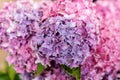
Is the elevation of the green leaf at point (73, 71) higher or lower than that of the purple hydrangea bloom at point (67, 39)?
lower

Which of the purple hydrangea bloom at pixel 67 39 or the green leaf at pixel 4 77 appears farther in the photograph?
the green leaf at pixel 4 77

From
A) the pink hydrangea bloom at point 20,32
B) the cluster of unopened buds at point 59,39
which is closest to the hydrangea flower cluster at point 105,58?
the cluster of unopened buds at point 59,39

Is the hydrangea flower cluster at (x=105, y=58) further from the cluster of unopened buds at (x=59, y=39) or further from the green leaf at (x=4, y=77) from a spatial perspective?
the green leaf at (x=4, y=77)

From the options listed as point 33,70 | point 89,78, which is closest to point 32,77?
point 33,70

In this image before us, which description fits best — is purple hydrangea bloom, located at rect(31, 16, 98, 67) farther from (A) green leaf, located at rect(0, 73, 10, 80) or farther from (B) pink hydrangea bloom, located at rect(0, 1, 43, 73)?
(A) green leaf, located at rect(0, 73, 10, 80)

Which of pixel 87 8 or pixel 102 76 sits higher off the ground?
pixel 87 8

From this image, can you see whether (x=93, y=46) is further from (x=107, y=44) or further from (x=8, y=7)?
(x=8, y=7)

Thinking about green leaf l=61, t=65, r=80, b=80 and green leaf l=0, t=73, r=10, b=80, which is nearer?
green leaf l=61, t=65, r=80, b=80

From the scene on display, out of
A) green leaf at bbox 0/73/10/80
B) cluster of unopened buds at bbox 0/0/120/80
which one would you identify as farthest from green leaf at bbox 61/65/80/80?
green leaf at bbox 0/73/10/80

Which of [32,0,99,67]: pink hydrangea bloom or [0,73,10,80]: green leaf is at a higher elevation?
[32,0,99,67]: pink hydrangea bloom
